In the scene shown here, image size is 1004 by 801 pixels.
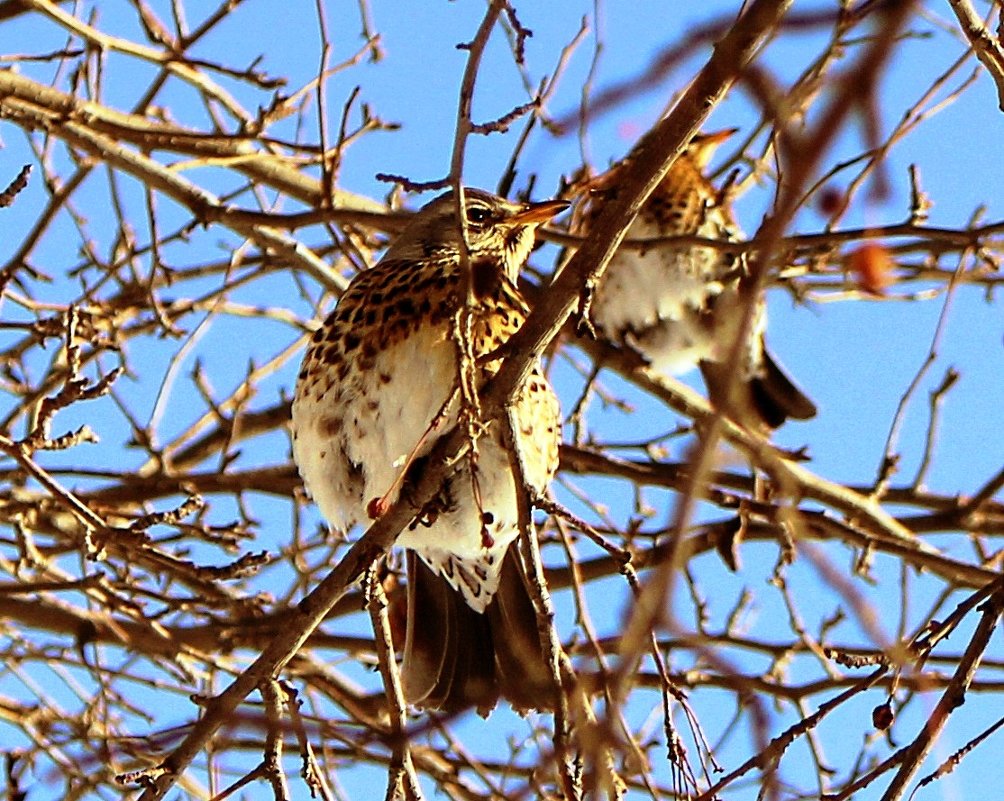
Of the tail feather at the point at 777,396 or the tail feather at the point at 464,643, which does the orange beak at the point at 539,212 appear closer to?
the tail feather at the point at 464,643

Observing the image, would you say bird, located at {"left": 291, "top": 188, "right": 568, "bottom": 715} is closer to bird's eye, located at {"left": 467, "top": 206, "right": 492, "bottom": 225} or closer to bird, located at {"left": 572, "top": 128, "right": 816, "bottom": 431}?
bird's eye, located at {"left": 467, "top": 206, "right": 492, "bottom": 225}

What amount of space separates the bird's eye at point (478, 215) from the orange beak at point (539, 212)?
9.3 inches

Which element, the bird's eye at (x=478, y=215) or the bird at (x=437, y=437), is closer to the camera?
the bird at (x=437, y=437)

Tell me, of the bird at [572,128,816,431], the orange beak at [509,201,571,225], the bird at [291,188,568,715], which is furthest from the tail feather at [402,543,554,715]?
the bird at [572,128,816,431]

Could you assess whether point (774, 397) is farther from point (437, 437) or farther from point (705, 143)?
point (437, 437)

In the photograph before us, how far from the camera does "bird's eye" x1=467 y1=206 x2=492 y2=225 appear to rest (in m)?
4.17

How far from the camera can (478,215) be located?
165 inches

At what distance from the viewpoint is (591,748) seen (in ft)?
3.95

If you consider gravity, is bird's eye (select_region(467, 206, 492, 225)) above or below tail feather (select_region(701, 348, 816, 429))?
below

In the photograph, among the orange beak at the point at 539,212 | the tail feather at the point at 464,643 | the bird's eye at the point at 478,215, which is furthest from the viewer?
the bird's eye at the point at 478,215

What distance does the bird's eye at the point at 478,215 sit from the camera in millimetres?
4172

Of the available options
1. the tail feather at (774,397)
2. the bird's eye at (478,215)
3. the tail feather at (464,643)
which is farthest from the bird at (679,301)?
the tail feather at (464,643)

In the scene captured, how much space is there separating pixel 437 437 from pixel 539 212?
2.60 ft

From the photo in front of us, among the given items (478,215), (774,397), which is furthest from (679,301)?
(478,215)
